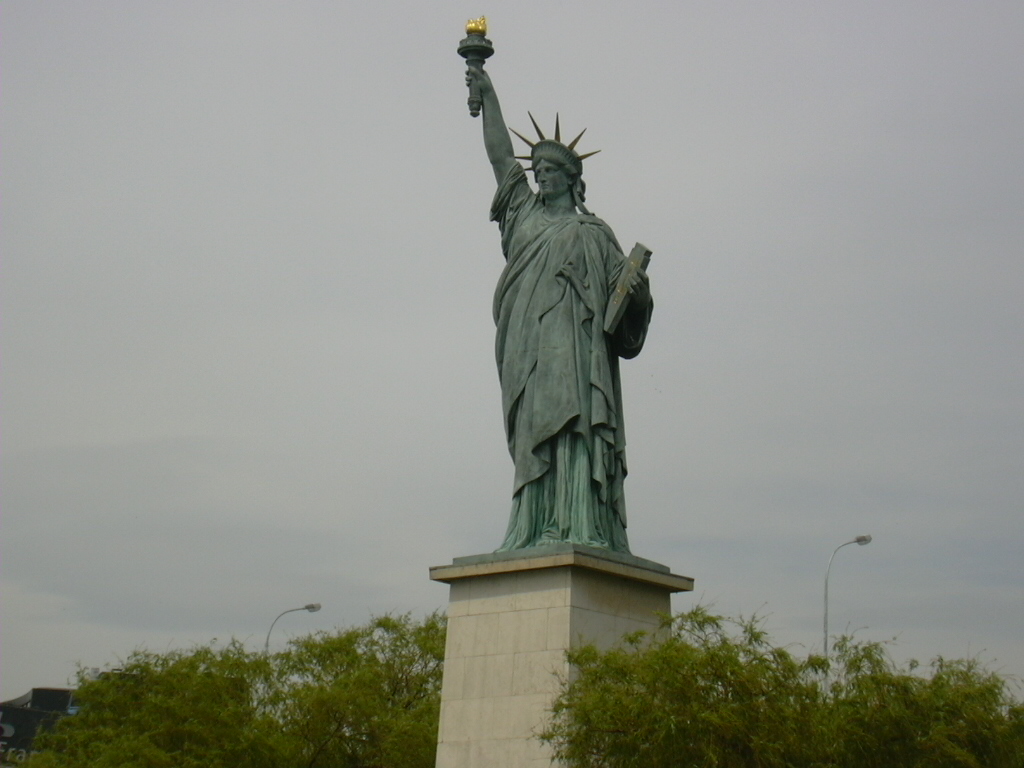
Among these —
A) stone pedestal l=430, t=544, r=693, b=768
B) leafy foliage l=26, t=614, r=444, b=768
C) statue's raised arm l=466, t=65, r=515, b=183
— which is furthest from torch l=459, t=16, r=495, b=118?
leafy foliage l=26, t=614, r=444, b=768

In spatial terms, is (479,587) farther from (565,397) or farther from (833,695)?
(833,695)

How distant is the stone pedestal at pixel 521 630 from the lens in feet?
47.6

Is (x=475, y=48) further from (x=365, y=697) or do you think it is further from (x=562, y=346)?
(x=365, y=697)

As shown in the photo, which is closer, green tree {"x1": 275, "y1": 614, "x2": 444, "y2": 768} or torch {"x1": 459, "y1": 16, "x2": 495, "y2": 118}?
torch {"x1": 459, "y1": 16, "x2": 495, "y2": 118}

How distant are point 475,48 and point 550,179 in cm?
199

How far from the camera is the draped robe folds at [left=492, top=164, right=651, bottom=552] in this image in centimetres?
1579

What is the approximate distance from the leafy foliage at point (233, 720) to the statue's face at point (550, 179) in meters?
9.32

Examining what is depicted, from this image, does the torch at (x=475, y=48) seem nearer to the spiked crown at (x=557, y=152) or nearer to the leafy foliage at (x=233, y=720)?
the spiked crown at (x=557, y=152)

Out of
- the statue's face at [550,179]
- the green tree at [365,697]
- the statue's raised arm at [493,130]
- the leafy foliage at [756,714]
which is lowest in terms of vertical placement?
the leafy foliage at [756,714]

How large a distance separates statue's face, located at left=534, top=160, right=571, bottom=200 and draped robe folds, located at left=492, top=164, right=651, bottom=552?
177 mm

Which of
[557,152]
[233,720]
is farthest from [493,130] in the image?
[233,720]

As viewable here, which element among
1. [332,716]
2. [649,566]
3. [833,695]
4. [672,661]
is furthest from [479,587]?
[332,716]

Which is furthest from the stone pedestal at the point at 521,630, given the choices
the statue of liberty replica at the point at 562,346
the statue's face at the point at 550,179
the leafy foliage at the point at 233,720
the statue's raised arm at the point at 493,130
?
the leafy foliage at the point at 233,720

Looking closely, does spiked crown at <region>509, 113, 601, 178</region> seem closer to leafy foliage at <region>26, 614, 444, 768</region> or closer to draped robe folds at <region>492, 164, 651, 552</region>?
draped robe folds at <region>492, 164, 651, 552</region>
